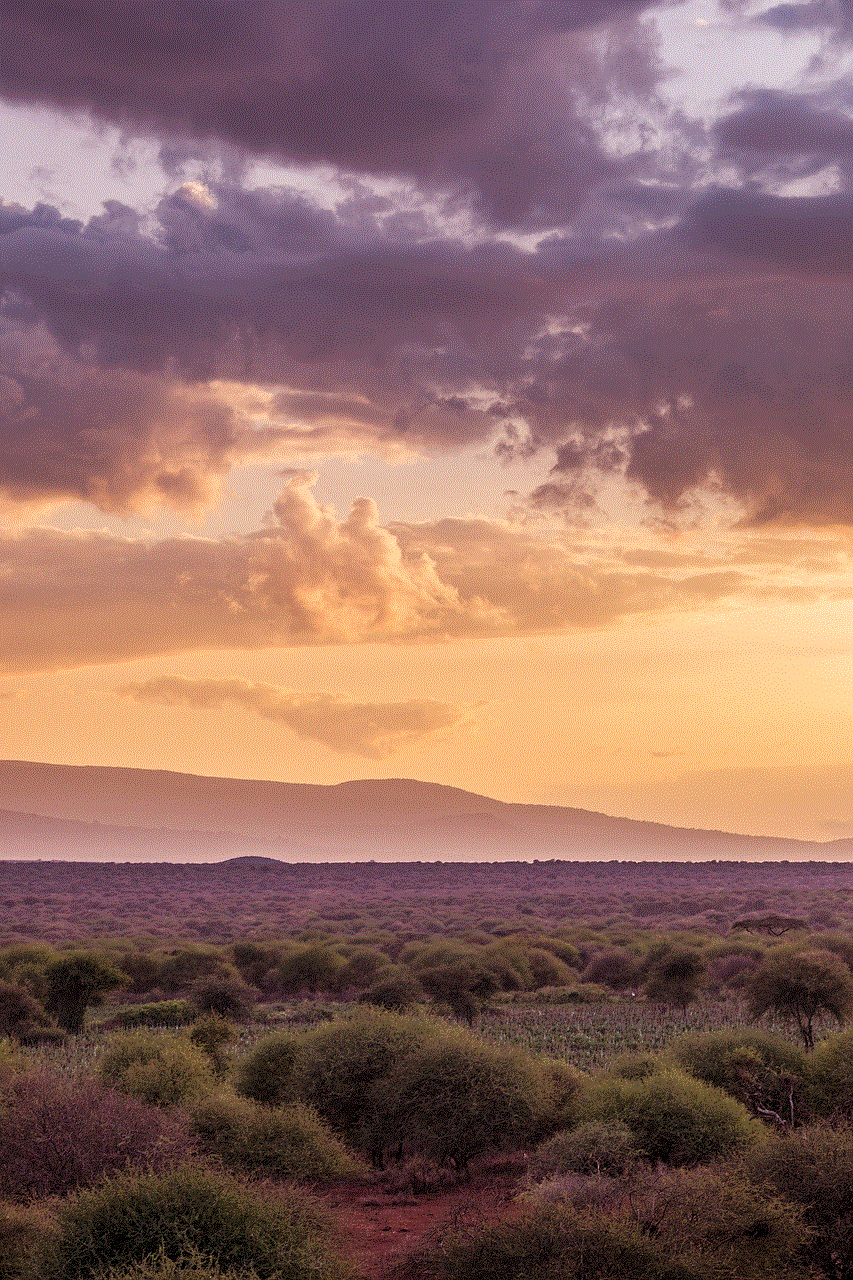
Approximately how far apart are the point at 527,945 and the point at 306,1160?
45.2 metres

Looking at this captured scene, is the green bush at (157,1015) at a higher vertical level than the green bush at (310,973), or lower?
lower

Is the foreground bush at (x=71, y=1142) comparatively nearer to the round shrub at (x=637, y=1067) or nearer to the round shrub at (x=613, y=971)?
the round shrub at (x=637, y=1067)

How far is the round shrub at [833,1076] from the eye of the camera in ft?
85.9

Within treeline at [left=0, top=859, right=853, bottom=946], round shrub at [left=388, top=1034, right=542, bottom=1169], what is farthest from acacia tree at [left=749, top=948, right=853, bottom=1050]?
treeline at [left=0, top=859, right=853, bottom=946]

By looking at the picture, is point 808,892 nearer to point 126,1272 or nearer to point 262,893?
point 262,893

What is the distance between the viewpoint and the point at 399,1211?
2406 centimetres

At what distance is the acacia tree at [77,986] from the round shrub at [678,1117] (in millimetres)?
28507

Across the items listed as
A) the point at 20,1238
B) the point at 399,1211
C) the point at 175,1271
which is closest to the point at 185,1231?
the point at 175,1271

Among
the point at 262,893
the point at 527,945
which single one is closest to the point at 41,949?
the point at 527,945

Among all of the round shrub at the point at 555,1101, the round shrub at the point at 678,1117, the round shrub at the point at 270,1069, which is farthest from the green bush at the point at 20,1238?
the round shrub at the point at 270,1069

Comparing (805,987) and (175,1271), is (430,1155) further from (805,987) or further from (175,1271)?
(805,987)

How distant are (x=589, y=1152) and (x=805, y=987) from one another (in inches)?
702

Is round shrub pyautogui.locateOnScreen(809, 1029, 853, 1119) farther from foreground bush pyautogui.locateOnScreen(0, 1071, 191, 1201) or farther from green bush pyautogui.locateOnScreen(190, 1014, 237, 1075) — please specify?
green bush pyautogui.locateOnScreen(190, 1014, 237, 1075)

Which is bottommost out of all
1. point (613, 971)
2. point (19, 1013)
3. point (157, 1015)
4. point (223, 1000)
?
point (157, 1015)
